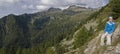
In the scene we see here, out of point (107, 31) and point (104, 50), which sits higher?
point (107, 31)

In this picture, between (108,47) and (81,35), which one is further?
(81,35)

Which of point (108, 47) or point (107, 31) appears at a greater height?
point (107, 31)

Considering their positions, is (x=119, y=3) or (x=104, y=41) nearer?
(x=104, y=41)

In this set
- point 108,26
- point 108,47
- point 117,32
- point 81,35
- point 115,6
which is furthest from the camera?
point 81,35

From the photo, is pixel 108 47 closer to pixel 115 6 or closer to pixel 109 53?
pixel 109 53

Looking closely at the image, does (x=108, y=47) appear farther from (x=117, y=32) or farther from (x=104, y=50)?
(x=117, y=32)

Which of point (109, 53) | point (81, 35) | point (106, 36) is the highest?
point (106, 36)

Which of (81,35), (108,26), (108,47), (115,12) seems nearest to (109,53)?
(108,47)

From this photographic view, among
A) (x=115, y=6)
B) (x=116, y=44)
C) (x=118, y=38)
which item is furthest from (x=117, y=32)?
(x=115, y=6)

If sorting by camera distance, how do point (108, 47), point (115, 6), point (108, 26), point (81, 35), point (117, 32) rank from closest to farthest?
point (108, 26), point (108, 47), point (117, 32), point (115, 6), point (81, 35)
